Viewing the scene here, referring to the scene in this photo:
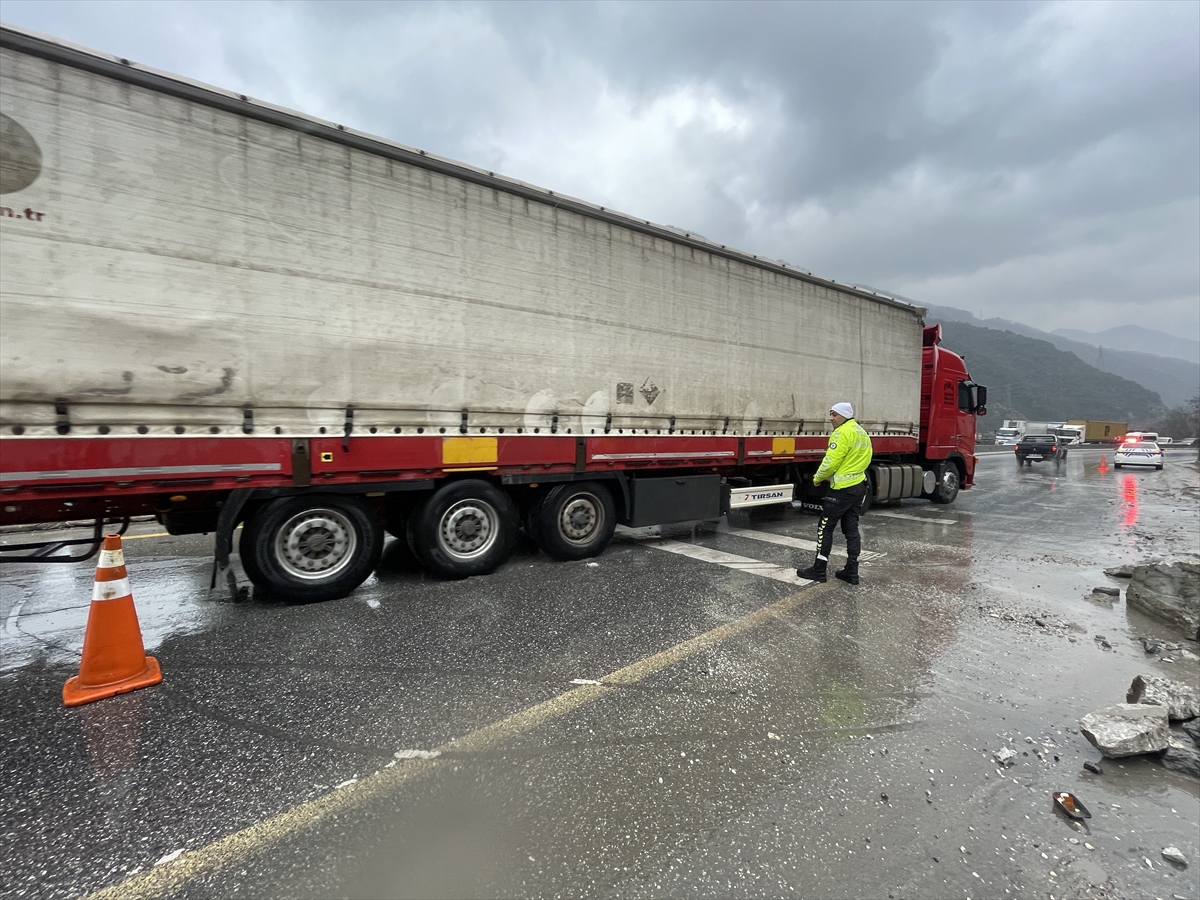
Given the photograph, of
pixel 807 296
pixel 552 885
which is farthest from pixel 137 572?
pixel 807 296

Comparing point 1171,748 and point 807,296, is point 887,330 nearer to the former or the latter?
point 807,296

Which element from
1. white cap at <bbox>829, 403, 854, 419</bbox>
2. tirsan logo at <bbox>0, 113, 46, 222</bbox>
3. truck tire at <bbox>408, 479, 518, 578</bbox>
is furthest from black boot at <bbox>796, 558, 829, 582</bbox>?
tirsan logo at <bbox>0, 113, 46, 222</bbox>

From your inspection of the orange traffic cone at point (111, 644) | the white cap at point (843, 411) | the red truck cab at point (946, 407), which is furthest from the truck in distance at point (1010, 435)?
the orange traffic cone at point (111, 644)

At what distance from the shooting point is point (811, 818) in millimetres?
2215

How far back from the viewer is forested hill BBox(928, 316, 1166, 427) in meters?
113

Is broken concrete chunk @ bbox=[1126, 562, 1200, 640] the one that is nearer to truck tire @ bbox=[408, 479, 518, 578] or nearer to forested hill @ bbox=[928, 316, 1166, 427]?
truck tire @ bbox=[408, 479, 518, 578]

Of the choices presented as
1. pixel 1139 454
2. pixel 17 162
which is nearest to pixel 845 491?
pixel 17 162

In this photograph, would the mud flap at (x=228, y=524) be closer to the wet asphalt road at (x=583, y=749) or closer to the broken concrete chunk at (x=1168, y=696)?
the wet asphalt road at (x=583, y=749)

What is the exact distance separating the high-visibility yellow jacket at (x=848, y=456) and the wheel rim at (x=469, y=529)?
10.9 ft

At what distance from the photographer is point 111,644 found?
10.4 ft

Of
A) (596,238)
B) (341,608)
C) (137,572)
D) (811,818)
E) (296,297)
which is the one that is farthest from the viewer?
(596,238)

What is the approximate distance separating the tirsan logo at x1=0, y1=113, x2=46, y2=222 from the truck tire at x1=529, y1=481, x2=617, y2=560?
14.2ft

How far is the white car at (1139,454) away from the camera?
2323cm

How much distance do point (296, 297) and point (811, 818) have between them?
15.1 feet
